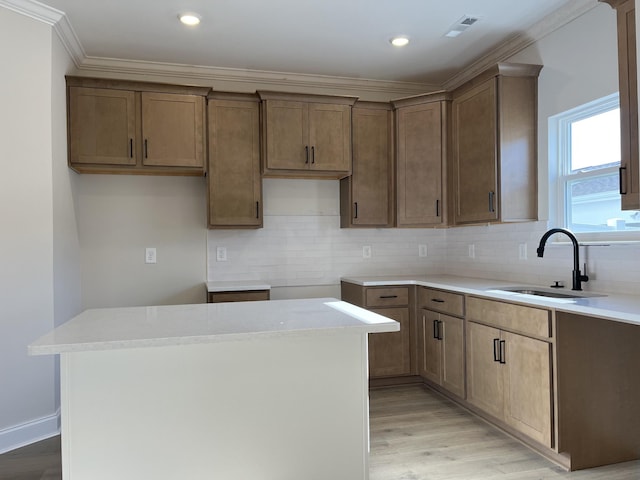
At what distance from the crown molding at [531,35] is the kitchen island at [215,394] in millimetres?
2454

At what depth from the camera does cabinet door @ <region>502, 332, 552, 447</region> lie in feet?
Result: 7.83

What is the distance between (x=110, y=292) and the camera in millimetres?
3676

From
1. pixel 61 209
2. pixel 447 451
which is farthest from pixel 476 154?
pixel 61 209

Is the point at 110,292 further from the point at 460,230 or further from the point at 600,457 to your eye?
the point at 600,457

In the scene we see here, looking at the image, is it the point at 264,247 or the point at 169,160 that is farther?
the point at 264,247

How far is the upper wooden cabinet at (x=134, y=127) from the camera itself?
10.9ft

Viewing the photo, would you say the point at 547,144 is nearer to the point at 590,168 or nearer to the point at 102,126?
the point at 590,168

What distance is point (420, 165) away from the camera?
3.88 meters

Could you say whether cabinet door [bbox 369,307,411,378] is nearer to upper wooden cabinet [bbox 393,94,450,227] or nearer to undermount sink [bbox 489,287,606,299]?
upper wooden cabinet [bbox 393,94,450,227]

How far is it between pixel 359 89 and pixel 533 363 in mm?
2892

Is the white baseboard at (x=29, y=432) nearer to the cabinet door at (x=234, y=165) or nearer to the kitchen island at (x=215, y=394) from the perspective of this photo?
the kitchen island at (x=215, y=394)

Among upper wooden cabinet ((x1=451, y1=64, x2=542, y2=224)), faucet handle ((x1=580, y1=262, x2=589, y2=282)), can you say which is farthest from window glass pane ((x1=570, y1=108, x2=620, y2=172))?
faucet handle ((x1=580, y1=262, x2=589, y2=282))

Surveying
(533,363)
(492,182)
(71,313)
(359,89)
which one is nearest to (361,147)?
(359,89)

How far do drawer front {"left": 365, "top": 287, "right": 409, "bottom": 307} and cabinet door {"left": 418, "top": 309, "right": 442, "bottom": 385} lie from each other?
201 millimetres
